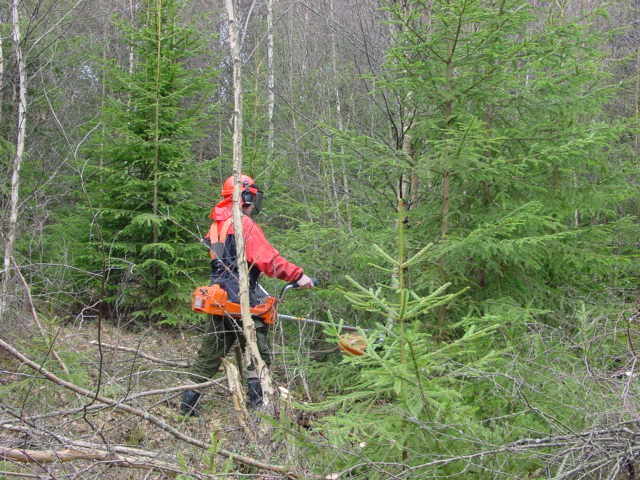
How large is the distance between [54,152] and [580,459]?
1363 centimetres

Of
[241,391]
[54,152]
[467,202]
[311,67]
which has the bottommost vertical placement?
[241,391]

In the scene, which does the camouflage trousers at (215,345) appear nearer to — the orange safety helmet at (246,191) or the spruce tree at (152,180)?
the orange safety helmet at (246,191)

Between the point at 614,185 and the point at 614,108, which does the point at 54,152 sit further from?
the point at 614,108

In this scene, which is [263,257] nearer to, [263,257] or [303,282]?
[263,257]

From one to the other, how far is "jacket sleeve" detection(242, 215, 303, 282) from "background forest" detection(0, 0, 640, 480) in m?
0.54

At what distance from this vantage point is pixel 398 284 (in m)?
3.34

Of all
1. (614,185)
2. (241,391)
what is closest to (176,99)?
(241,391)

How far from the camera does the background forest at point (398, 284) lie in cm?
306

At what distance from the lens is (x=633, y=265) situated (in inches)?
258

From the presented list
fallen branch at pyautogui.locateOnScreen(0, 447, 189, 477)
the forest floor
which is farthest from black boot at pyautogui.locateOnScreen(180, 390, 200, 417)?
fallen branch at pyautogui.locateOnScreen(0, 447, 189, 477)

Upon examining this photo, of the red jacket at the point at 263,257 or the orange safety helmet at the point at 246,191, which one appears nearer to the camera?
the red jacket at the point at 263,257

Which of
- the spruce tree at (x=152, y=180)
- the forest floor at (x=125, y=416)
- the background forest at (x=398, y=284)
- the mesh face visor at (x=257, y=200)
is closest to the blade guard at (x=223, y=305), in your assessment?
the background forest at (x=398, y=284)

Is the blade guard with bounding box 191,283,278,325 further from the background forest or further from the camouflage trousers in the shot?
the background forest

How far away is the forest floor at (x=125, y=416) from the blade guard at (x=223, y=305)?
→ 1.29ft
